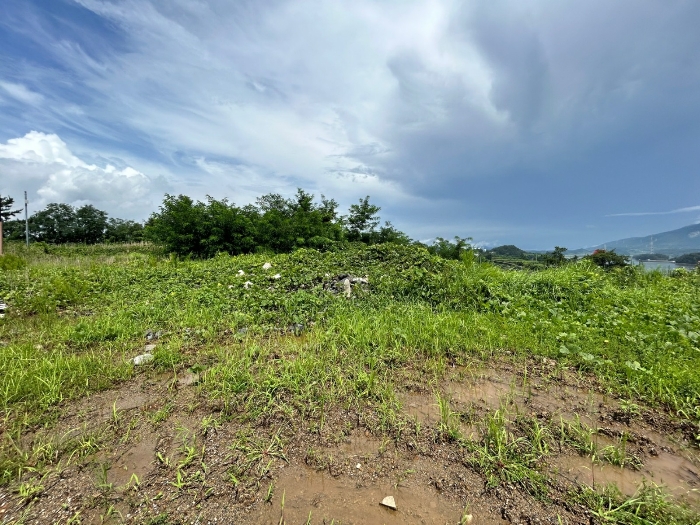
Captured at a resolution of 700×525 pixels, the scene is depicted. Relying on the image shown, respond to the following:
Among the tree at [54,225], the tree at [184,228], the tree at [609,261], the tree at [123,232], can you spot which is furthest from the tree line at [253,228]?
the tree at [54,225]

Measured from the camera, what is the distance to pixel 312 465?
86.2 inches

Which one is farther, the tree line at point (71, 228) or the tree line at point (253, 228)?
the tree line at point (71, 228)

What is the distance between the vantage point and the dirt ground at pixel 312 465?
1.84m

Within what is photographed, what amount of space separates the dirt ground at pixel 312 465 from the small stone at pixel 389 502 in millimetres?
22

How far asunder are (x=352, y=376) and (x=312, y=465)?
1.22 m

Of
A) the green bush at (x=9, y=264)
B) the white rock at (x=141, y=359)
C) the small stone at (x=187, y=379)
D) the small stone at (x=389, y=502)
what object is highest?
the green bush at (x=9, y=264)

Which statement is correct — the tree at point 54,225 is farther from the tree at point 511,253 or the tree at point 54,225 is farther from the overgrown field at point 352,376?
the tree at point 511,253

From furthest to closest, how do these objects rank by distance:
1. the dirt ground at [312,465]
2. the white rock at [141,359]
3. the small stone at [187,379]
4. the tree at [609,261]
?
the tree at [609,261], the white rock at [141,359], the small stone at [187,379], the dirt ground at [312,465]

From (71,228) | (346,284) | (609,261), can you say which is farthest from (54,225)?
(609,261)

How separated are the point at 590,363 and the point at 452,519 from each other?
9.52 feet

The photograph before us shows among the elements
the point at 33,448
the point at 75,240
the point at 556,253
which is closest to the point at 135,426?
the point at 33,448

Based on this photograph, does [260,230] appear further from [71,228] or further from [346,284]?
[71,228]

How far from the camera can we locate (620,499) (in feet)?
6.21

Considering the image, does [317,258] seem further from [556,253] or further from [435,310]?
[556,253]
